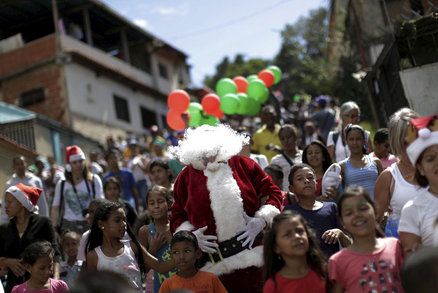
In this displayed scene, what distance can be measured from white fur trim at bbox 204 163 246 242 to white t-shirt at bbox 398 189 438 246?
1.55 m

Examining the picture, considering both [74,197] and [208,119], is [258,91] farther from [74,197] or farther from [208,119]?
[74,197]

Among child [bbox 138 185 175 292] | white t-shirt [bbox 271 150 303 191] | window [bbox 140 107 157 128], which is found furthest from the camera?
window [bbox 140 107 157 128]

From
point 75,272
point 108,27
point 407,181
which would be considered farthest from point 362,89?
point 108,27

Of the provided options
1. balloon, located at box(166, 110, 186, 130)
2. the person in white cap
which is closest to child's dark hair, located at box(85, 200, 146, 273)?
the person in white cap

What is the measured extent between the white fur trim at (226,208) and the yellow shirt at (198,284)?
0.38m

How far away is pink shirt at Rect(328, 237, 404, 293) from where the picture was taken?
411 centimetres

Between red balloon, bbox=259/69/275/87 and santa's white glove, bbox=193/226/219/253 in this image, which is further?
red balloon, bbox=259/69/275/87

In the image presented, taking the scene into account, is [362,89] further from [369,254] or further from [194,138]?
[369,254]

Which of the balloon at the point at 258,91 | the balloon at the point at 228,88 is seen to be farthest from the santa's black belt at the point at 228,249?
the balloon at the point at 228,88

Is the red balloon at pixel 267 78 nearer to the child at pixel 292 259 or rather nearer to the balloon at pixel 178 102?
the balloon at pixel 178 102

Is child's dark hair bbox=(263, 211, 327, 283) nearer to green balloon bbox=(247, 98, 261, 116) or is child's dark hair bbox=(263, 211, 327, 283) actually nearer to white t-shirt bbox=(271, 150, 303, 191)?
white t-shirt bbox=(271, 150, 303, 191)

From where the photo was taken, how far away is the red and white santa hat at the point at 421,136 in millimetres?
4289

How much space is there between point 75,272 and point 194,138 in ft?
7.93

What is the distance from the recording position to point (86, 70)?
84.8 ft
